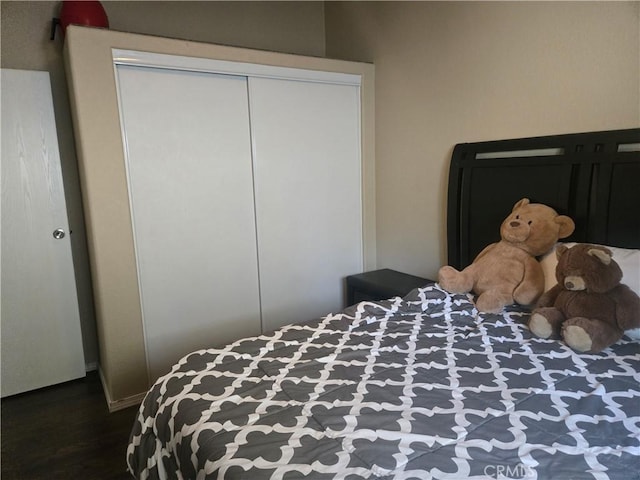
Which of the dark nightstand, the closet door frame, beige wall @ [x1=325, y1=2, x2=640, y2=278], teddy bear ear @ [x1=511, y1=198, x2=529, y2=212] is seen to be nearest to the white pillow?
teddy bear ear @ [x1=511, y1=198, x2=529, y2=212]

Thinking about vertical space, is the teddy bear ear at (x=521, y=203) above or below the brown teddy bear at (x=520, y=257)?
above

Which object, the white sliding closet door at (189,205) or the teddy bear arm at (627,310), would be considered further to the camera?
the white sliding closet door at (189,205)

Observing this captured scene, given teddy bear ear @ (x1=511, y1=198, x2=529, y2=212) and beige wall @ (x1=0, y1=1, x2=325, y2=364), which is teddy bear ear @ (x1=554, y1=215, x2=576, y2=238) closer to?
teddy bear ear @ (x1=511, y1=198, x2=529, y2=212)

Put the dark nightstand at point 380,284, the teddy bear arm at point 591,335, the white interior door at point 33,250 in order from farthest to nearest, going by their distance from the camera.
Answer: the dark nightstand at point 380,284
the white interior door at point 33,250
the teddy bear arm at point 591,335

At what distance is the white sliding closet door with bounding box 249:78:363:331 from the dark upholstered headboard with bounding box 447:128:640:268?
84cm

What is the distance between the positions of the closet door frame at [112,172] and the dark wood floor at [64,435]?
0.14m

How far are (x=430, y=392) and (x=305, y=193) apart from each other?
5.94ft

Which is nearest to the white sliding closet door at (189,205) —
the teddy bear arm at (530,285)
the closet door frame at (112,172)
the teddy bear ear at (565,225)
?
the closet door frame at (112,172)

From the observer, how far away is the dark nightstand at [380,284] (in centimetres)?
252

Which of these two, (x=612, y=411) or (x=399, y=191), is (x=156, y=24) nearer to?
(x=399, y=191)

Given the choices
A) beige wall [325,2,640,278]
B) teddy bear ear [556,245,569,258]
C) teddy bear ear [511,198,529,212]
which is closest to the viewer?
teddy bear ear [556,245,569,258]

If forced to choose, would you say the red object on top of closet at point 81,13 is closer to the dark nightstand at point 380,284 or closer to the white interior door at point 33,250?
the white interior door at point 33,250

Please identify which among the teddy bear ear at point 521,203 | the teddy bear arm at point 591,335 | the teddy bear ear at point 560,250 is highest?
the teddy bear ear at point 521,203

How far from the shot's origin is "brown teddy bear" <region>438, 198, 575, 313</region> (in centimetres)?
182
